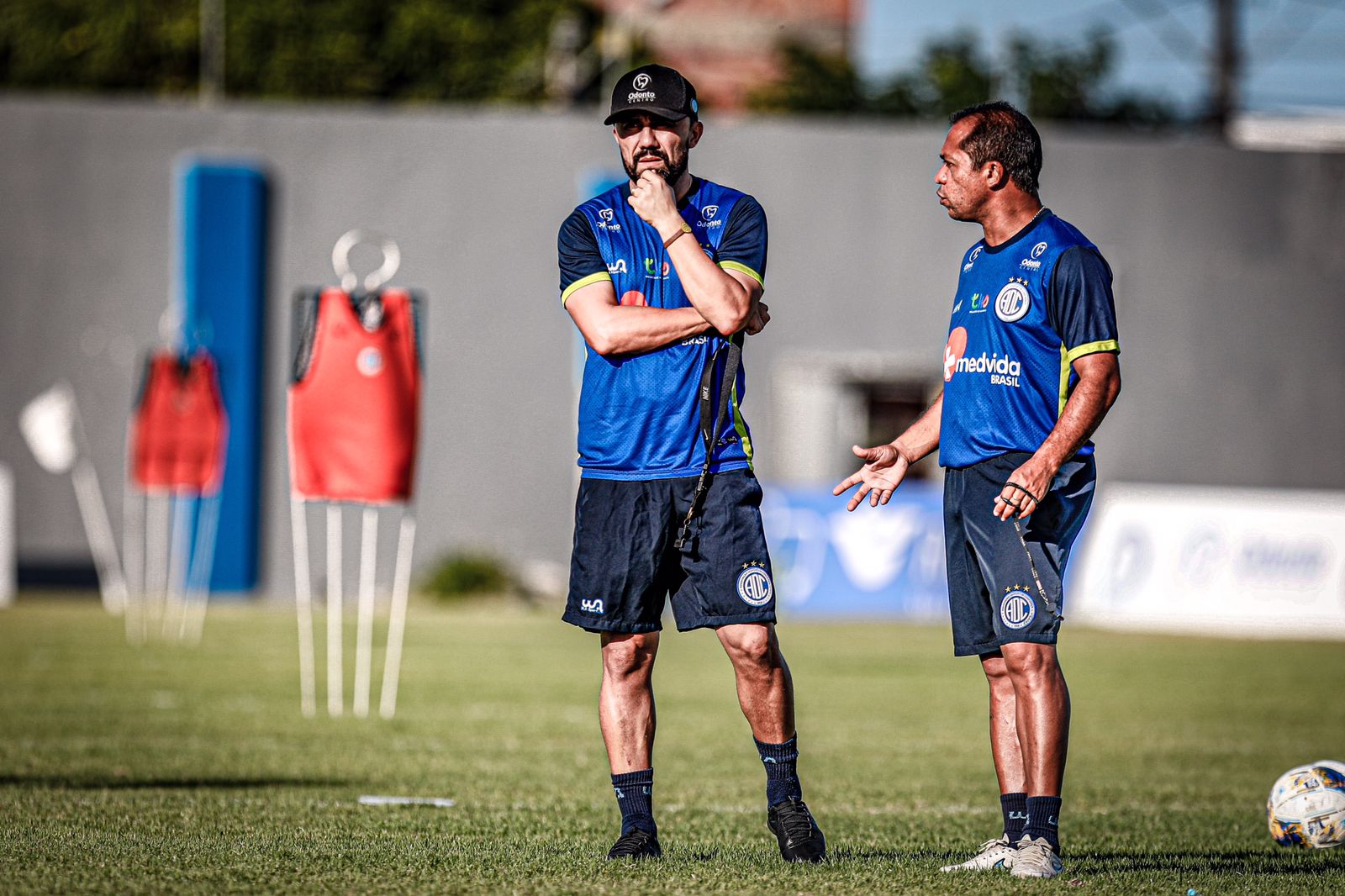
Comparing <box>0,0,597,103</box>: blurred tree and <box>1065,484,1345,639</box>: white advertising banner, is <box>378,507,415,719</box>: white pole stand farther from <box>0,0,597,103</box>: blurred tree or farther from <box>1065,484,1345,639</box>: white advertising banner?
<box>0,0,597,103</box>: blurred tree

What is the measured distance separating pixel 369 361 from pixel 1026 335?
18.7 ft

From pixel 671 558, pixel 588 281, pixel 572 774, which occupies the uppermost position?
pixel 588 281

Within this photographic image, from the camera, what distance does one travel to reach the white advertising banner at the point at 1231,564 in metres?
19.2

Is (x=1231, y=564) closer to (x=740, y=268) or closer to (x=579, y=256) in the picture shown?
(x=740, y=268)

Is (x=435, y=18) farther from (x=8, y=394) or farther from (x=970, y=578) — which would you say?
(x=970, y=578)

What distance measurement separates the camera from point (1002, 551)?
17.7 ft

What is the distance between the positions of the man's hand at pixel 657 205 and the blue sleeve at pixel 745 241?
0.24m

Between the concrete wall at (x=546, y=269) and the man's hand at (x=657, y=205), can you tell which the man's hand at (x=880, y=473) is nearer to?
the man's hand at (x=657, y=205)

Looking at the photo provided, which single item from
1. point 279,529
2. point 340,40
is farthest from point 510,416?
point 340,40

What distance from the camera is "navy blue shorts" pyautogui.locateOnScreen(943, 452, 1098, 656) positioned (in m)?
5.34

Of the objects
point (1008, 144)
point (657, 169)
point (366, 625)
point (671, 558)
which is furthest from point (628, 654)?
point (366, 625)

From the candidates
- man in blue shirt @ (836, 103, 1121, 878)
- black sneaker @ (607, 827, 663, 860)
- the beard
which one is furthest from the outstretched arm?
black sneaker @ (607, 827, 663, 860)

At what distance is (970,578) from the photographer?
559 cm

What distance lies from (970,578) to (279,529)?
20.0m
